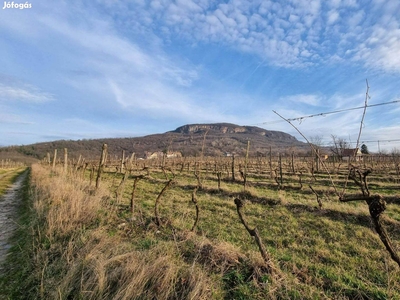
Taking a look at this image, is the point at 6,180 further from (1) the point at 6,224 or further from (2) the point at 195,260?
(2) the point at 195,260

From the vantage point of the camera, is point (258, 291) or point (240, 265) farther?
point (240, 265)

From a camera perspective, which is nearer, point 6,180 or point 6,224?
point 6,224

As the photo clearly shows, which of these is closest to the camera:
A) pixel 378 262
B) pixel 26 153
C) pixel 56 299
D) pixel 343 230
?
pixel 56 299

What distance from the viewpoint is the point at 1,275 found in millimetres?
3406

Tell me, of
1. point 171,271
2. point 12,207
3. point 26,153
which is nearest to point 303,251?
point 171,271

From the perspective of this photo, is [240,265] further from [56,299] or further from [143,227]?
[143,227]

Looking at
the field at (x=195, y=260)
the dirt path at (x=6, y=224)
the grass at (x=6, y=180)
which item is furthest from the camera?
the grass at (x=6, y=180)

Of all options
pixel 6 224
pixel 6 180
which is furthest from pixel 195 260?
pixel 6 180

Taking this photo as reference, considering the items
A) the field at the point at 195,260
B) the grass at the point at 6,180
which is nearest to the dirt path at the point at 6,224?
the field at the point at 195,260

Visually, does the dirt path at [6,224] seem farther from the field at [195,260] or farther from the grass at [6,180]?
the grass at [6,180]

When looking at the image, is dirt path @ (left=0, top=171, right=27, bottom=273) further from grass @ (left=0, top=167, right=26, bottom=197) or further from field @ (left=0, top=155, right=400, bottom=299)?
grass @ (left=0, top=167, right=26, bottom=197)

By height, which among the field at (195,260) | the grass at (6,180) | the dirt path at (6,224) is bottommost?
the grass at (6,180)

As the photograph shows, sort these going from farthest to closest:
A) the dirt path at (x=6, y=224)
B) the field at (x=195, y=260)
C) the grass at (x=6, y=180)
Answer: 1. the grass at (x=6, y=180)
2. the dirt path at (x=6, y=224)
3. the field at (x=195, y=260)

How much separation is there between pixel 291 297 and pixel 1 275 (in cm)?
382
